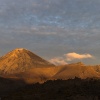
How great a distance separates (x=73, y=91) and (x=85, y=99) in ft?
18.0

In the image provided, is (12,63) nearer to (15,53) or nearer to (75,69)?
(15,53)

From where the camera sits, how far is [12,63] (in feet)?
444

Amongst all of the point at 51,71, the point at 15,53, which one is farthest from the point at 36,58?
the point at 51,71

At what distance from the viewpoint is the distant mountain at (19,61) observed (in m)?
130

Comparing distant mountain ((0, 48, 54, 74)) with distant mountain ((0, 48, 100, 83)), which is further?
distant mountain ((0, 48, 54, 74))

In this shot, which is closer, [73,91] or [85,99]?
[85,99]

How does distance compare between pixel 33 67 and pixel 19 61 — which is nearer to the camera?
pixel 33 67

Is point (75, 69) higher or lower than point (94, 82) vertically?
higher

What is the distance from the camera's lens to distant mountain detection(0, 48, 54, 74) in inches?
5130

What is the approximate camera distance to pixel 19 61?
138 m

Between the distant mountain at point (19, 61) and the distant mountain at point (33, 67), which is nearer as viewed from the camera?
the distant mountain at point (33, 67)

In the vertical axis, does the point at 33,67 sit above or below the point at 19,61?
below

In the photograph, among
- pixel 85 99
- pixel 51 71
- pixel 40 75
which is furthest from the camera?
pixel 51 71

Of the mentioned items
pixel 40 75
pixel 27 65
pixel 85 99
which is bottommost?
pixel 85 99
